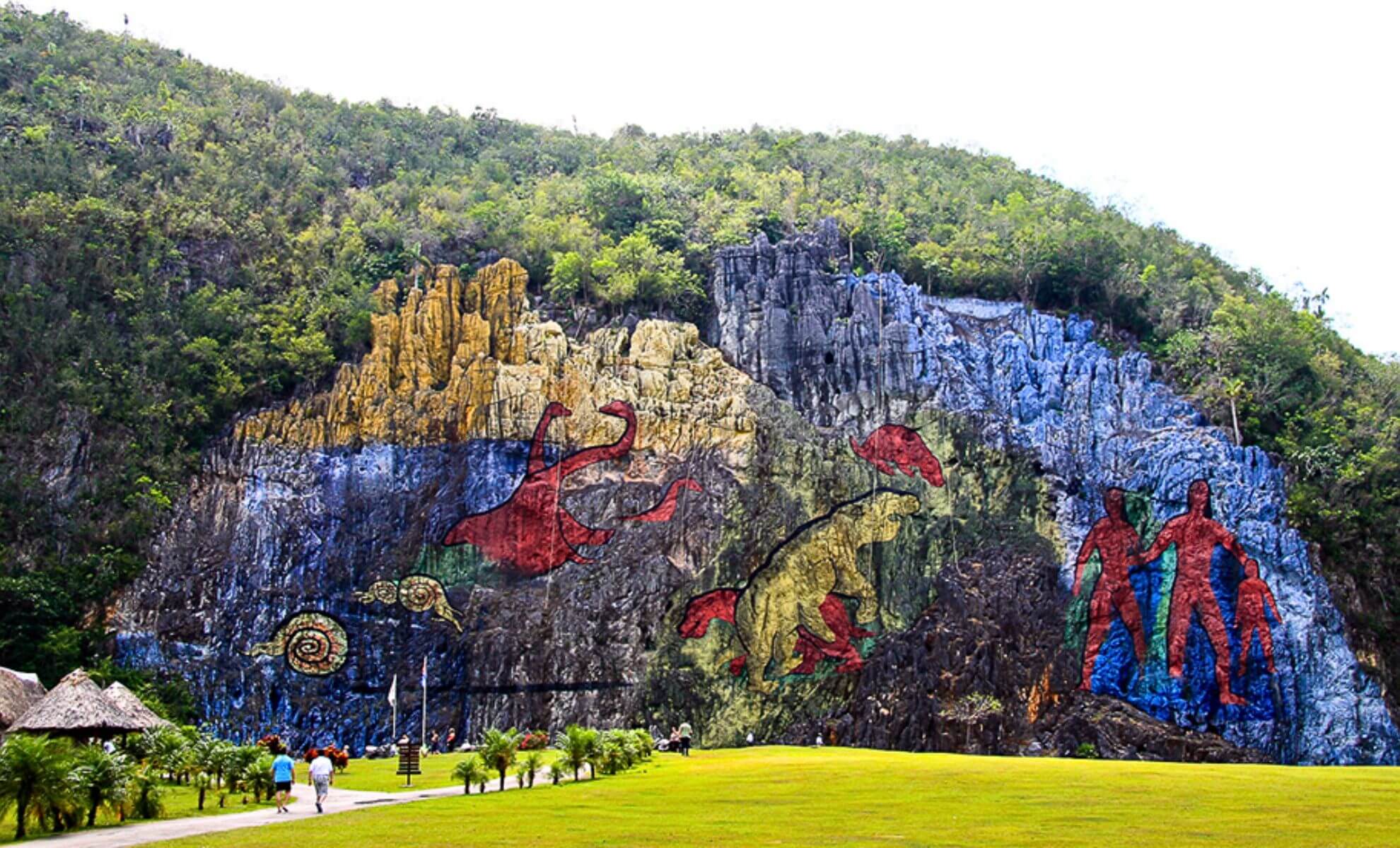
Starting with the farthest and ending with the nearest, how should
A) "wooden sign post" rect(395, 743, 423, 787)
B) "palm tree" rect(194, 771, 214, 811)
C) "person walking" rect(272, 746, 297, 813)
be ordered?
1. "wooden sign post" rect(395, 743, 423, 787)
2. "palm tree" rect(194, 771, 214, 811)
3. "person walking" rect(272, 746, 297, 813)

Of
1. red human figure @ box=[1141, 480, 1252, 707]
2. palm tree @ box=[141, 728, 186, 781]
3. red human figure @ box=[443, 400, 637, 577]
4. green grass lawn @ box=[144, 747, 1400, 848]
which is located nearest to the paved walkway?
green grass lawn @ box=[144, 747, 1400, 848]

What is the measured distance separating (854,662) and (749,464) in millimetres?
6117

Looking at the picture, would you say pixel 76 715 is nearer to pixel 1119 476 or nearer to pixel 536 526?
pixel 536 526

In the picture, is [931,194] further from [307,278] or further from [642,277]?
[307,278]

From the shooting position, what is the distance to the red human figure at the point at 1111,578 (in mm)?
34094

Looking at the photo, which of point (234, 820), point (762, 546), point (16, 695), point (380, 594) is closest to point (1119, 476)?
point (762, 546)

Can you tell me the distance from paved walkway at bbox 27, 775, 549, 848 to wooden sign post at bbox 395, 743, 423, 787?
1034mm

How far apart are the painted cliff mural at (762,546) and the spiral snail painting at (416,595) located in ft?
0.26

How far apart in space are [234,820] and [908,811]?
828 centimetres

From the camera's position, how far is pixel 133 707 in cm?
2647

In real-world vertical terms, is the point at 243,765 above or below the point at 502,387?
below

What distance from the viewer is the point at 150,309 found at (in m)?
41.1

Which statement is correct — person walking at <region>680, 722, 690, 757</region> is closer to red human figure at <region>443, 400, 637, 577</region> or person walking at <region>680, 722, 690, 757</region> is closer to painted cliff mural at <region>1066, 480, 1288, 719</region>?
red human figure at <region>443, 400, 637, 577</region>

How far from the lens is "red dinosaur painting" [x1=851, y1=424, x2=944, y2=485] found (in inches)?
1448
